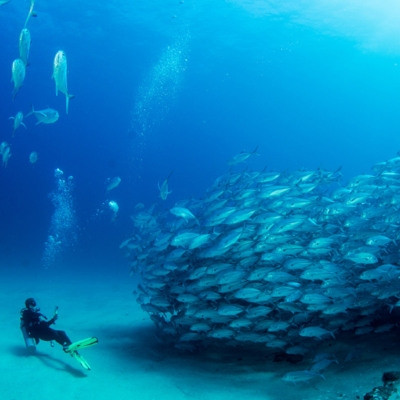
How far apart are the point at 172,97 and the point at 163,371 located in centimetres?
5819

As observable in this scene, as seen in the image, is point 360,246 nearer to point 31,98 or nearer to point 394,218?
point 394,218

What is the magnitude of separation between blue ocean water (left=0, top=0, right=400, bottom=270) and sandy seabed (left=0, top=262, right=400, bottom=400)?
4.72m

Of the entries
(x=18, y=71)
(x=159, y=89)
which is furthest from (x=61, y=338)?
(x=159, y=89)

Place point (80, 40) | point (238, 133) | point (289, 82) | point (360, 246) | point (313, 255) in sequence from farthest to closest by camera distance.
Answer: point (238, 133) < point (289, 82) < point (80, 40) < point (313, 255) < point (360, 246)

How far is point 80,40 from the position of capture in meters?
34.2

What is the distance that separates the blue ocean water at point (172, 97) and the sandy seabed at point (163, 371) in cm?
472

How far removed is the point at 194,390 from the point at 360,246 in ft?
11.9

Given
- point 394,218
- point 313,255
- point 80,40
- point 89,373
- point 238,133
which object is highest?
point 238,133

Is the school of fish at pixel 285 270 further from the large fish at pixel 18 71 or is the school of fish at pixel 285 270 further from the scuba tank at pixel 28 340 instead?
the large fish at pixel 18 71

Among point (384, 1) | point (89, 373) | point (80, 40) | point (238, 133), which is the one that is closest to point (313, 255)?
point (89, 373)

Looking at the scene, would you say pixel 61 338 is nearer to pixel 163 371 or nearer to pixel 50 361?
pixel 50 361

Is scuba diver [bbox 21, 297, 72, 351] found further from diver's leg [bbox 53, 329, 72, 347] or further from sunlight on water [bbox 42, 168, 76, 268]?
sunlight on water [bbox 42, 168, 76, 268]

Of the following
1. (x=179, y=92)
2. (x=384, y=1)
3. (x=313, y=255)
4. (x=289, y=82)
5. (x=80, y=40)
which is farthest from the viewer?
(x=179, y=92)

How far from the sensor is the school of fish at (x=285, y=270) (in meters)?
6.04
